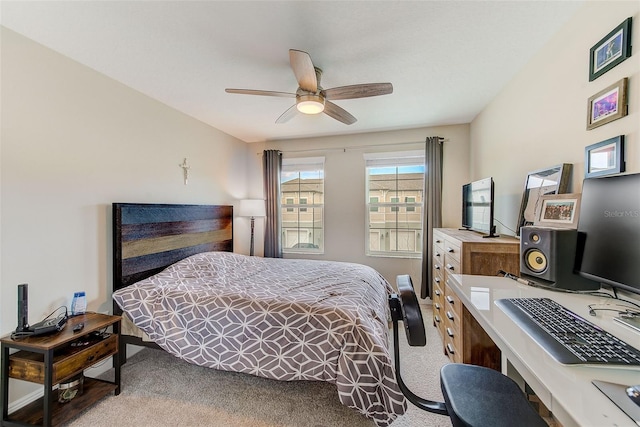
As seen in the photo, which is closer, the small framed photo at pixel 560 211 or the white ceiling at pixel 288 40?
the small framed photo at pixel 560 211

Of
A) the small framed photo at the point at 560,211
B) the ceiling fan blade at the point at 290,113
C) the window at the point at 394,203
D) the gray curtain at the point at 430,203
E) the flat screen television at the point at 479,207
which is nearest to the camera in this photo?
the small framed photo at the point at 560,211

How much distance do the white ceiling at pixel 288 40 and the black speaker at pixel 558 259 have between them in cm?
133

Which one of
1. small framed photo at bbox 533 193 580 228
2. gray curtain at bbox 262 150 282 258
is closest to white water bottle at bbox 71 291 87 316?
gray curtain at bbox 262 150 282 258

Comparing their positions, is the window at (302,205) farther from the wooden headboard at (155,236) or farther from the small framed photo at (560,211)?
the small framed photo at (560,211)

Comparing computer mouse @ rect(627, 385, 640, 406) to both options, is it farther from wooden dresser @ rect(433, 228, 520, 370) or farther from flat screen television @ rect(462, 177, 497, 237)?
flat screen television @ rect(462, 177, 497, 237)

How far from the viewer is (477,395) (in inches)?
40.9

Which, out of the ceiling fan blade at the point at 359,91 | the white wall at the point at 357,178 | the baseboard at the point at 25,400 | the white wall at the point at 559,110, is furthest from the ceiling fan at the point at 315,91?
the baseboard at the point at 25,400

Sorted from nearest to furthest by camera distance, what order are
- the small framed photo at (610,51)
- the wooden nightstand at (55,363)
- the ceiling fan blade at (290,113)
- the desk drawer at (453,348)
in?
1. the small framed photo at (610,51)
2. the wooden nightstand at (55,363)
3. the desk drawer at (453,348)
4. the ceiling fan blade at (290,113)

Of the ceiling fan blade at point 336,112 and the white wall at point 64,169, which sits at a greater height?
the ceiling fan blade at point 336,112

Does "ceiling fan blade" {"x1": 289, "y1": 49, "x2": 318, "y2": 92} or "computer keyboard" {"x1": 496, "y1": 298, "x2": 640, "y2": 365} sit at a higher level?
"ceiling fan blade" {"x1": 289, "y1": 49, "x2": 318, "y2": 92}

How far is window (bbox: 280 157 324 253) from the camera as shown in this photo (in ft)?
13.9

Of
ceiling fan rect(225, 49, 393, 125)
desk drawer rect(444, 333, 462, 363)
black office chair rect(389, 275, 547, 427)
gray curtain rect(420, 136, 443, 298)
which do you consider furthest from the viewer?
gray curtain rect(420, 136, 443, 298)

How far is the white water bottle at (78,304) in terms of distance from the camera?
6.43 ft

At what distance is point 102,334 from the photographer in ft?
6.22
